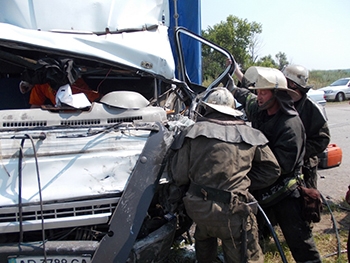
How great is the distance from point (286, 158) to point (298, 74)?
3.12ft

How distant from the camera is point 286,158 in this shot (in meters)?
2.73

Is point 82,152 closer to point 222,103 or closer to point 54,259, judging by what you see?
point 54,259

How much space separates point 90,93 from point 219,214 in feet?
5.75

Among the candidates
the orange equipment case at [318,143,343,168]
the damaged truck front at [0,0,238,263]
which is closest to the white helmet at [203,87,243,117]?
the damaged truck front at [0,0,238,263]

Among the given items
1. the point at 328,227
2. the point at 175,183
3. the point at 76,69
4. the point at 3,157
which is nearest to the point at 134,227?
the point at 175,183

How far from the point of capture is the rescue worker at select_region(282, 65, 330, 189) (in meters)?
3.13

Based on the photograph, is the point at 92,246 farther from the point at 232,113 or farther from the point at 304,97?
the point at 304,97

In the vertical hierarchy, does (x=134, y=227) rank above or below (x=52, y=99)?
below

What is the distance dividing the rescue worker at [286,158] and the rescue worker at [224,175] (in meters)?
0.27

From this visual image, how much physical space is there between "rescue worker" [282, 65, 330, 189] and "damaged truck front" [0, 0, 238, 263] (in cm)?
96

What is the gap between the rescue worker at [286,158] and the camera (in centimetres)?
274

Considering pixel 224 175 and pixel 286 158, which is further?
pixel 286 158

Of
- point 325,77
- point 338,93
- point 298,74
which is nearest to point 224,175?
point 298,74

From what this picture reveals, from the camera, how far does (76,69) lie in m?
3.04
